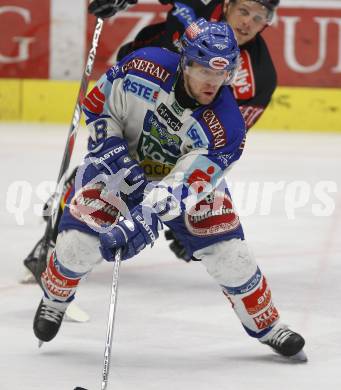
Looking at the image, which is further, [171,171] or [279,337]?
[279,337]

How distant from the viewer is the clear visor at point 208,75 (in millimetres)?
3191

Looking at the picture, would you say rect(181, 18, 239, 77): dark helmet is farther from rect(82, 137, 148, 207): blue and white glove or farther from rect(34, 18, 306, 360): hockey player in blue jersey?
rect(82, 137, 148, 207): blue and white glove

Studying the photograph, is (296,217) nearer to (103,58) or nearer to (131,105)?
(131,105)

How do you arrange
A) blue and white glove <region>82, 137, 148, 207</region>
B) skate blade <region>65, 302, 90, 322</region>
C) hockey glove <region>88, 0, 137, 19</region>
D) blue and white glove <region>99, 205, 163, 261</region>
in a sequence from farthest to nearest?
hockey glove <region>88, 0, 137, 19</region>, skate blade <region>65, 302, 90, 322</region>, blue and white glove <region>82, 137, 148, 207</region>, blue and white glove <region>99, 205, 163, 261</region>

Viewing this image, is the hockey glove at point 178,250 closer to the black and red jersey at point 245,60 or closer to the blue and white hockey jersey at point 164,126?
the black and red jersey at point 245,60

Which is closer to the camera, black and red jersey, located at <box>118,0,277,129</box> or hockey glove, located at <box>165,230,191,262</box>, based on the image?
black and red jersey, located at <box>118,0,277,129</box>

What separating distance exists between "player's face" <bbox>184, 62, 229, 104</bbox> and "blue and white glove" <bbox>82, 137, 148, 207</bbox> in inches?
10.7

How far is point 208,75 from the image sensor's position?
10.5 ft

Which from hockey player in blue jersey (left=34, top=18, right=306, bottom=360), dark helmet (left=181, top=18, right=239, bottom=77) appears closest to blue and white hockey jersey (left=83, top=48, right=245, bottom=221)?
hockey player in blue jersey (left=34, top=18, right=306, bottom=360)

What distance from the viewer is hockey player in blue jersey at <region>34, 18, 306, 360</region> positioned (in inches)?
128

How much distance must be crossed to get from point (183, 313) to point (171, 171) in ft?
2.68

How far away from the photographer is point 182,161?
3.30m

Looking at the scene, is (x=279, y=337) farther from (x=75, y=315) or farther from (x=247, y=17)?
(x=247, y=17)

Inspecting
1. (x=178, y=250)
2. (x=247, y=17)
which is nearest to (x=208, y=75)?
(x=247, y=17)
